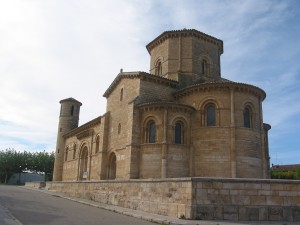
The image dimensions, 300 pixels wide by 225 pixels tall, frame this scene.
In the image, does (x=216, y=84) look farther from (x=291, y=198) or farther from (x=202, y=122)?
(x=291, y=198)

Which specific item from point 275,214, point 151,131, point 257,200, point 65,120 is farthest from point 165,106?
point 65,120

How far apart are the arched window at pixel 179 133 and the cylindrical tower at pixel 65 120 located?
22.5 m

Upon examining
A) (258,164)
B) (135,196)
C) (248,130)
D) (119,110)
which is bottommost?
(135,196)

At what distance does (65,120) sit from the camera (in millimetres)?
40438

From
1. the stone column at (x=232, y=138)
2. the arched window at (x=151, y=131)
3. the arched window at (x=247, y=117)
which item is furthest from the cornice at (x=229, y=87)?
the arched window at (x=151, y=131)

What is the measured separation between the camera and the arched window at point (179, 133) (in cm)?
2088

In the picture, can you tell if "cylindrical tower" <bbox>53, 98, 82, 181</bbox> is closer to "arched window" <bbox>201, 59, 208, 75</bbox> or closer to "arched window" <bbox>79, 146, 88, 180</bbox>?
"arched window" <bbox>79, 146, 88, 180</bbox>

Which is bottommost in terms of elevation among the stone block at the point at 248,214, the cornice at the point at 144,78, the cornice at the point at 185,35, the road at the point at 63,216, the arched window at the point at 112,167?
the road at the point at 63,216

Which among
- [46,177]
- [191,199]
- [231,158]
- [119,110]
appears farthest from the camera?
A: [46,177]

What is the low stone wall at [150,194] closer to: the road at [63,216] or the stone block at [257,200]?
the road at [63,216]

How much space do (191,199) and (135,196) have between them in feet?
13.4

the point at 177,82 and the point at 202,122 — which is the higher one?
the point at 177,82

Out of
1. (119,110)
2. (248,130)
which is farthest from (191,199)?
(119,110)

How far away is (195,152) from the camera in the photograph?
67.6ft
